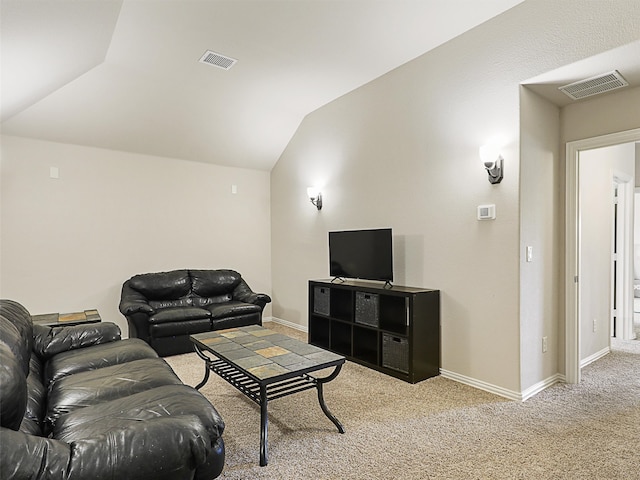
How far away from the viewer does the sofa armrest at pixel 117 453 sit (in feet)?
3.76

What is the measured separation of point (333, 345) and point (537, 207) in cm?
251

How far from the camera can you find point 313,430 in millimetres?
2594

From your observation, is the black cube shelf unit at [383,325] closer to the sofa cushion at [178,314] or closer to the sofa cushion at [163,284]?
the sofa cushion at [178,314]

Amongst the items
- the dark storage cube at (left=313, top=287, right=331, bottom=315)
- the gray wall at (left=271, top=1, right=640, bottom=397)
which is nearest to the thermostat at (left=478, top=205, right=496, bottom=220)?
the gray wall at (left=271, top=1, right=640, bottom=397)

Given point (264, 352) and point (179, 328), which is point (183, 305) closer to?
point (179, 328)

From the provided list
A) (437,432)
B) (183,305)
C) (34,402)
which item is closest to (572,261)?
(437,432)

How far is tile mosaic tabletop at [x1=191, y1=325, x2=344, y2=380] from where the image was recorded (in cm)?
243

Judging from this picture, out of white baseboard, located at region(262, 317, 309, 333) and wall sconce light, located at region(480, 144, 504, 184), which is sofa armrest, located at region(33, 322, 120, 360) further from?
wall sconce light, located at region(480, 144, 504, 184)

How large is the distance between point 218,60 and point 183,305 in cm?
299

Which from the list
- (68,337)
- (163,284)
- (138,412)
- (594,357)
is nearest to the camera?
(138,412)

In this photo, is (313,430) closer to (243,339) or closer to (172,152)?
(243,339)

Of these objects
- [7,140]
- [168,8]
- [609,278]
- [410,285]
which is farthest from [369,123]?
[7,140]

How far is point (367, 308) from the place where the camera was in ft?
12.9

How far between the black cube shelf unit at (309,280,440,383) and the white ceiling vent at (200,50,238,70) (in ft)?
8.45
